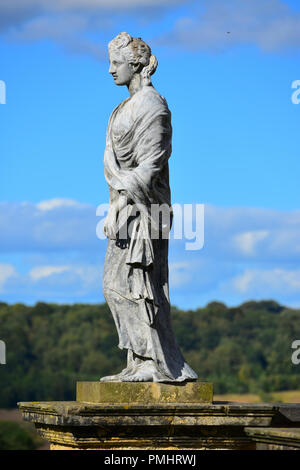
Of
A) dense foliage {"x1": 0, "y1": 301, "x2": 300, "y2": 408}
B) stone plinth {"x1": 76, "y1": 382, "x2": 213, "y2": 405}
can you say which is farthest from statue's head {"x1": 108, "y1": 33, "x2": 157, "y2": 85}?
dense foliage {"x1": 0, "y1": 301, "x2": 300, "y2": 408}

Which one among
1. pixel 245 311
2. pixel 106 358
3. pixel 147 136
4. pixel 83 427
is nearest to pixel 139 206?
pixel 147 136

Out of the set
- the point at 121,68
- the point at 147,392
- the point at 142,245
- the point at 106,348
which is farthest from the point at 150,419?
the point at 106,348

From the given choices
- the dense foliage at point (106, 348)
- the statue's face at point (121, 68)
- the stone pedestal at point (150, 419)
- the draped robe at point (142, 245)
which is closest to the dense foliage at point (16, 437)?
the dense foliage at point (106, 348)

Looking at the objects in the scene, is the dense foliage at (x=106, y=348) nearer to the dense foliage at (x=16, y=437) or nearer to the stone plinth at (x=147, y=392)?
the dense foliage at (x=16, y=437)

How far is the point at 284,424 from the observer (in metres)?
11.2

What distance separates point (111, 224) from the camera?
36.8ft

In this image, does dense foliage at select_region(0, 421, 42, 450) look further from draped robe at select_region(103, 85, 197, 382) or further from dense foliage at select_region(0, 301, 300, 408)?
draped robe at select_region(103, 85, 197, 382)

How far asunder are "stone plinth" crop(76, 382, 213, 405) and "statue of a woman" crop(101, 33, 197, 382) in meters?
0.13

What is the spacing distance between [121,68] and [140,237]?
5.79 ft

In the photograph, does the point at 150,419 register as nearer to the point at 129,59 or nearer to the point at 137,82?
the point at 137,82

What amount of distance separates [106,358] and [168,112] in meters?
52.7

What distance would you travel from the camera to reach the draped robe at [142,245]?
436 inches
